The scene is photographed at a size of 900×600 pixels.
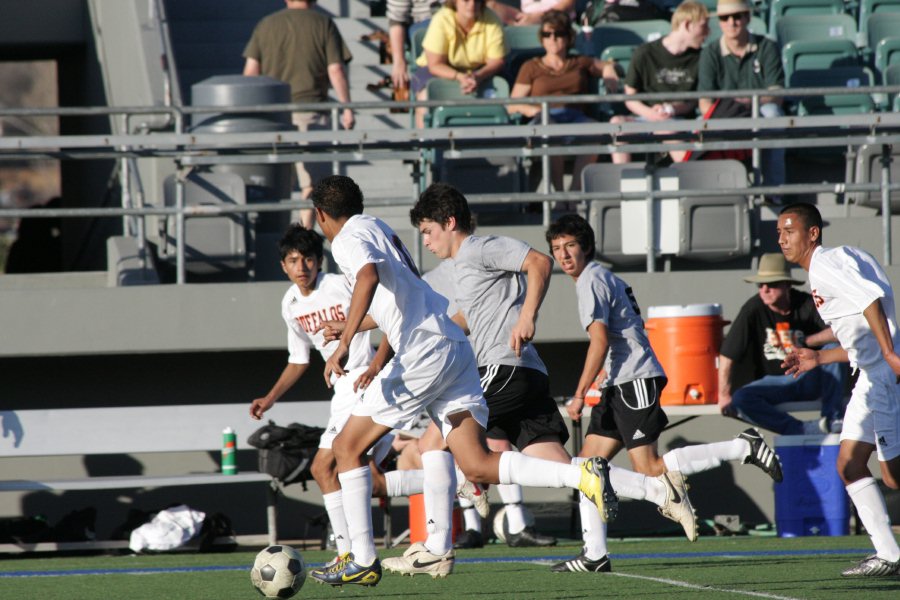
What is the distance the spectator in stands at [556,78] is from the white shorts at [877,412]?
18.9ft

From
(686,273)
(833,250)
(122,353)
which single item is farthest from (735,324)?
(122,353)

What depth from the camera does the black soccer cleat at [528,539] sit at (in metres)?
9.76

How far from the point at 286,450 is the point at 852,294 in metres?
5.10

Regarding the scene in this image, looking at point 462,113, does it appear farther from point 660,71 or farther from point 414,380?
point 414,380

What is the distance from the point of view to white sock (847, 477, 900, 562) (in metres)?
6.68

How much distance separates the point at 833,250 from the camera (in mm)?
6820

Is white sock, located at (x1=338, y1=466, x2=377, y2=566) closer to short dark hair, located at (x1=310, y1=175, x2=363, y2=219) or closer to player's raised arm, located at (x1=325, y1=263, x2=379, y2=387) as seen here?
player's raised arm, located at (x1=325, y1=263, x2=379, y2=387)

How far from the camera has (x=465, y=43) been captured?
12984 mm

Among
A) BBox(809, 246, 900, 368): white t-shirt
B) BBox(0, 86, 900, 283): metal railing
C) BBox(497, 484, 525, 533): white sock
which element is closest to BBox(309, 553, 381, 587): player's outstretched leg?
BBox(809, 246, 900, 368): white t-shirt

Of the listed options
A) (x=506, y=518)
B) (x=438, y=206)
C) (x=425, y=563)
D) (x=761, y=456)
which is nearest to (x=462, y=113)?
(x=506, y=518)

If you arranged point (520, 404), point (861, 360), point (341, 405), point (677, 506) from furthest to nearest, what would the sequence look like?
point (341, 405), point (520, 404), point (677, 506), point (861, 360)

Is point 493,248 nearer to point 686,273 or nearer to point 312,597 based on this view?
point 312,597

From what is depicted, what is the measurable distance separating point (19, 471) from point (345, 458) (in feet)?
20.9

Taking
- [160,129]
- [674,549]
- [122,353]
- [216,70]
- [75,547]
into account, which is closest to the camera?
[674,549]
